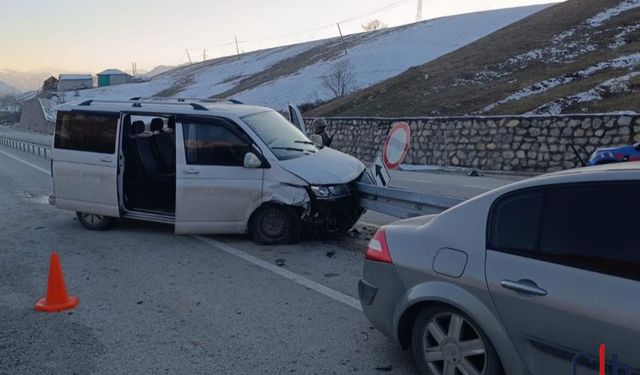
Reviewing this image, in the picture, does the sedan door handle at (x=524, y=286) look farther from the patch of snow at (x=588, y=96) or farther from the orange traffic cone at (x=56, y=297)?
the patch of snow at (x=588, y=96)

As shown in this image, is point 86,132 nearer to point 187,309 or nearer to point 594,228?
point 187,309

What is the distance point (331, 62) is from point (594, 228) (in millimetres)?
57913

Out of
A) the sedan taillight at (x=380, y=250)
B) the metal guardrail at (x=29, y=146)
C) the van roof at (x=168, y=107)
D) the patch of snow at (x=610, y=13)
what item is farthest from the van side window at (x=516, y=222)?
the patch of snow at (x=610, y=13)

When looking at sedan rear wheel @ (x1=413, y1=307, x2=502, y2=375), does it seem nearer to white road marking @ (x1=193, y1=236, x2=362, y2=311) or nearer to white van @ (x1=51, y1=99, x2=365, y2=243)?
white road marking @ (x1=193, y1=236, x2=362, y2=311)

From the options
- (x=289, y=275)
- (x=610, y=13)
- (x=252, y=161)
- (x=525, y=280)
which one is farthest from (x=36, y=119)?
(x=525, y=280)

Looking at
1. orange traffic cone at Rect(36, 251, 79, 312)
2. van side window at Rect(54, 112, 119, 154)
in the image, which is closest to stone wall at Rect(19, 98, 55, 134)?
van side window at Rect(54, 112, 119, 154)

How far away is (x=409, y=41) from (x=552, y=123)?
4491 cm

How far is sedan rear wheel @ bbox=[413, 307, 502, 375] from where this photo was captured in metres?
3.15

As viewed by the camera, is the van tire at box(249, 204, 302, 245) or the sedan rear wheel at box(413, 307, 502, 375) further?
the van tire at box(249, 204, 302, 245)

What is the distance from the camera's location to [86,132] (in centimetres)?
817

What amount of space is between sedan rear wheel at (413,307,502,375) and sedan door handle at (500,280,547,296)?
349mm

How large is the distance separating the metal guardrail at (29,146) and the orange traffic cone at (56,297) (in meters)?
22.1

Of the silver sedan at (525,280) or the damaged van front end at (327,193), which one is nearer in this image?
the silver sedan at (525,280)

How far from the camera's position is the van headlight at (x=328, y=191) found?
6.97 metres
